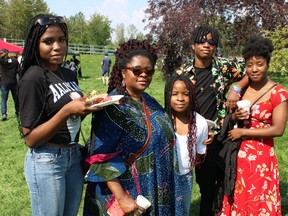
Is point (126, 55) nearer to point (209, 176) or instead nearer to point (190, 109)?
point (190, 109)

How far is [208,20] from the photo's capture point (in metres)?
17.8

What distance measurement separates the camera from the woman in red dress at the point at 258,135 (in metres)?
2.90

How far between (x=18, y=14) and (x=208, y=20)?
32.2 meters

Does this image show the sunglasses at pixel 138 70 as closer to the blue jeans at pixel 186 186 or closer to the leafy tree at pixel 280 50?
the blue jeans at pixel 186 186

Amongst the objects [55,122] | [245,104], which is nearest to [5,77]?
[245,104]

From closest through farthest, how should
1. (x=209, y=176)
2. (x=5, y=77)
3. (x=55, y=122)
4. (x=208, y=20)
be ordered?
(x=55, y=122), (x=209, y=176), (x=5, y=77), (x=208, y=20)

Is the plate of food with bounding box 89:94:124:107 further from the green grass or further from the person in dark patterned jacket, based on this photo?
the green grass

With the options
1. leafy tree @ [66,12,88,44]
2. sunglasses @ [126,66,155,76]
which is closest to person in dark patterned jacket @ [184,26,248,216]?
sunglasses @ [126,66,155,76]

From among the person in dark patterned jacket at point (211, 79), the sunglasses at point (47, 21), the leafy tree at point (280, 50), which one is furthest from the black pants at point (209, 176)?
the leafy tree at point (280, 50)

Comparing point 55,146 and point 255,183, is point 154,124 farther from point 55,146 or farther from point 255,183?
point 255,183

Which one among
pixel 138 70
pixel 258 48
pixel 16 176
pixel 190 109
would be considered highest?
pixel 258 48

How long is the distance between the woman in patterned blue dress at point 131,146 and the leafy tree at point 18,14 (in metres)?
43.3

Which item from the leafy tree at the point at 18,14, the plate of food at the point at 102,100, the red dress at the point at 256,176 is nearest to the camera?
the plate of food at the point at 102,100

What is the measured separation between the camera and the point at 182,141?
2.75 m
